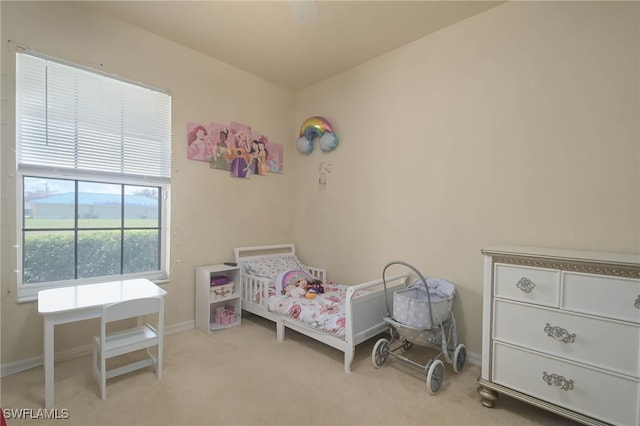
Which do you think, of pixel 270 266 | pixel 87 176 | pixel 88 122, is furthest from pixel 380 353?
pixel 88 122

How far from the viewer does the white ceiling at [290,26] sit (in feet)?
8.20

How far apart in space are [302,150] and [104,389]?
305cm

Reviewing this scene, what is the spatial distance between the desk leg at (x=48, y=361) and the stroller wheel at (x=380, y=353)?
2164 mm

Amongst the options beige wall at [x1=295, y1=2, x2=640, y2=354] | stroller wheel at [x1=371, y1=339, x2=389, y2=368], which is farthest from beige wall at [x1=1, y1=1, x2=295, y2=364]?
stroller wheel at [x1=371, y1=339, x2=389, y2=368]

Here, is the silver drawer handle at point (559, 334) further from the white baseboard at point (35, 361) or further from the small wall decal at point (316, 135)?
the white baseboard at point (35, 361)

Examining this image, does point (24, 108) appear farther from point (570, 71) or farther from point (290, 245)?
point (570, 71)

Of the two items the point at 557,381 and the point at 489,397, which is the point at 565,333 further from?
the point at 489,397

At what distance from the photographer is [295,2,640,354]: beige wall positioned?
204 centimetres

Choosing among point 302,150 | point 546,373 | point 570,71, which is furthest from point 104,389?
point 570,71

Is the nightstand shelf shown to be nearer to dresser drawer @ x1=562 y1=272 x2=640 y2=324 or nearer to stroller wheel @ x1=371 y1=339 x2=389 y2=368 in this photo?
→ stroller wheel @ x1=371 y1=339 x2=389 y2=368

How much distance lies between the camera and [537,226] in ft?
7.57

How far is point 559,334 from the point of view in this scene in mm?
1742

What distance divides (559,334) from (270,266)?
2.66 meters

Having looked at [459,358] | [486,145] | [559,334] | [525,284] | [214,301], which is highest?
[486,145]
